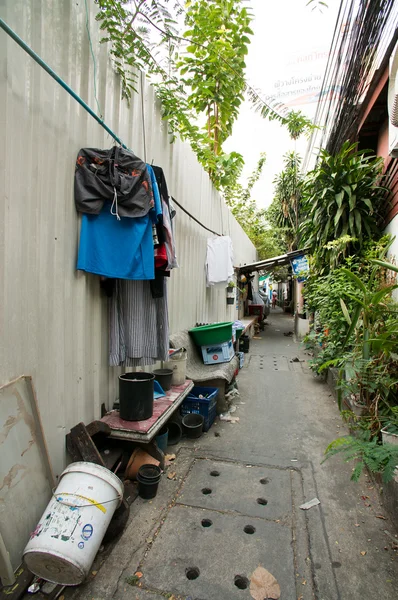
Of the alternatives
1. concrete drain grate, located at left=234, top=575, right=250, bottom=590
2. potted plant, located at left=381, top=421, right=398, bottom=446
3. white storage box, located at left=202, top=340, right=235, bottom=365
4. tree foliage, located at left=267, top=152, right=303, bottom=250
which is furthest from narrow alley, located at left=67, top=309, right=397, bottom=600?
tree foliage, located at left=267, top=152, right=303, bottom=250

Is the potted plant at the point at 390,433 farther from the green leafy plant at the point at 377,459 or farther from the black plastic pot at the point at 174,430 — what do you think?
the black plastic pot at the point at 174,430

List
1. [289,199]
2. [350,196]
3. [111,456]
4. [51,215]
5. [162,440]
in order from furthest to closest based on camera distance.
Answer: [289,199]
[350,196]
[162,440]
[111,456]
[51,215]

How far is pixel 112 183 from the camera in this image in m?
2.53

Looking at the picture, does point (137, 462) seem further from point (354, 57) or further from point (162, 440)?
point (354, 57)

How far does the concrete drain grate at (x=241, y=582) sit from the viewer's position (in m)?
1.88

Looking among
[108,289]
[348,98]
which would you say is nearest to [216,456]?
[108,289]

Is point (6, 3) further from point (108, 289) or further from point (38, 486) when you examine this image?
point (38, 486)

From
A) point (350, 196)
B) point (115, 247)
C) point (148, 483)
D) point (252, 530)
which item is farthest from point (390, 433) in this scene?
point (350, 196)

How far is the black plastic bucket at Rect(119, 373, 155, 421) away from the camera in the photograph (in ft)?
8.89

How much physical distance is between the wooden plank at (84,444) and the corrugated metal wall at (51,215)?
0.08 m

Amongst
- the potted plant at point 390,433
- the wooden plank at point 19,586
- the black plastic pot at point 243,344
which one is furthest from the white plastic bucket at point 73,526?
the black plastic pot at point 243,344

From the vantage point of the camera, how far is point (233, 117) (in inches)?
284

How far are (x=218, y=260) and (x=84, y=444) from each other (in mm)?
4791

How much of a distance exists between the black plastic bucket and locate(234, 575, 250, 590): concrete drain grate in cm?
127
